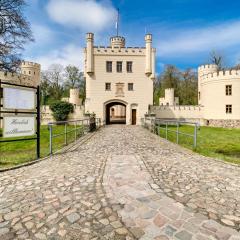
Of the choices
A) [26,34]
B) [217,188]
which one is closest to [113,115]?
[26,34]

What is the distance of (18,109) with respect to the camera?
752 centimetres

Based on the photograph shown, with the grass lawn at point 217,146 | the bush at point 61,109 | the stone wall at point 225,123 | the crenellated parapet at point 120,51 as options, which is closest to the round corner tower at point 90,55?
the crenellated parapet at point 120,51

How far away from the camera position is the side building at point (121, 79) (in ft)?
89.2

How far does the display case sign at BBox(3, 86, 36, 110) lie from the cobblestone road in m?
2.20

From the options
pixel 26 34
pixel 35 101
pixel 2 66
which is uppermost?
pixel 26 34

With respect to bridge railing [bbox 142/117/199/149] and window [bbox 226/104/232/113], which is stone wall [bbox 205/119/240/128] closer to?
window [bbox 226/104/232/113]

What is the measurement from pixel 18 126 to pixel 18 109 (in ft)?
1.99

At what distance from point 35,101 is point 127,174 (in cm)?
448

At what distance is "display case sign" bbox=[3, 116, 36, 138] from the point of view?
273 inches

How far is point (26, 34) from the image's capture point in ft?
57.8

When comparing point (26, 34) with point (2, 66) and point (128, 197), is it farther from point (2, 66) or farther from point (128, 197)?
point (128, 197)

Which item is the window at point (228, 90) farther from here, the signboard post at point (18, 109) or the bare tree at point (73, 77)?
the bare tree at point (73, 77)

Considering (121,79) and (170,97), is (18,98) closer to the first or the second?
(121,79)

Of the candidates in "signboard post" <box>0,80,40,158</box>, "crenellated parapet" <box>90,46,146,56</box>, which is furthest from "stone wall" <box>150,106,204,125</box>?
"signboard post" <box>0,80,40,158</box>
